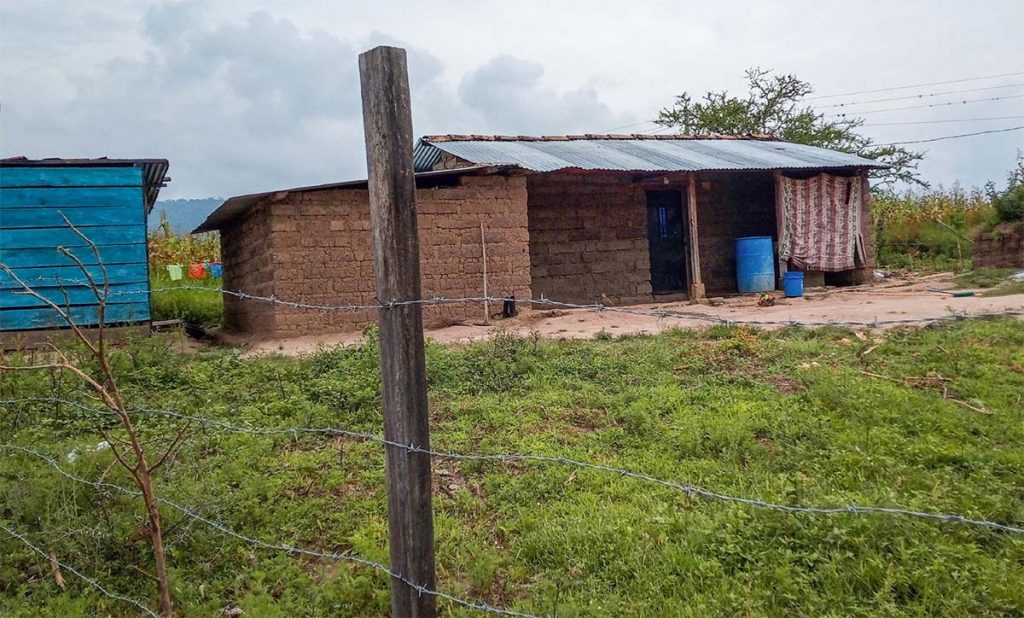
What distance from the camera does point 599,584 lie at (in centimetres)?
309

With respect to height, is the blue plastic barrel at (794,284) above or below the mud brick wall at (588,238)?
below

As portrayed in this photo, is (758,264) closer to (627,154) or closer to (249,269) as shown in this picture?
(627,154)

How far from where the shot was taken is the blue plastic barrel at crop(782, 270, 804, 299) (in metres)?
12.1

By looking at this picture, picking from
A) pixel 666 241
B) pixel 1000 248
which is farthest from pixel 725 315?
pixel 1000 248

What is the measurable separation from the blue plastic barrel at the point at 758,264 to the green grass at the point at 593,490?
278 inches

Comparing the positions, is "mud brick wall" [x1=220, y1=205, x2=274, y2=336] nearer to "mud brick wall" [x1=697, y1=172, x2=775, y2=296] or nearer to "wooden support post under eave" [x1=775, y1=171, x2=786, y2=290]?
"mud brick wall" [x1=697, y1=172, x2=775, y2=296]

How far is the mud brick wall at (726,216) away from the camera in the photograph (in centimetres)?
Answer: 1355

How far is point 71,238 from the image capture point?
8.84m

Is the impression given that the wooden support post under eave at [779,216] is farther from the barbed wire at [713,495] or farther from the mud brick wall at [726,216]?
the barbed wire at [713,495]

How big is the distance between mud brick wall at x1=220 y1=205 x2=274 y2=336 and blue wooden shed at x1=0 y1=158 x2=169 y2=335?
1.30m

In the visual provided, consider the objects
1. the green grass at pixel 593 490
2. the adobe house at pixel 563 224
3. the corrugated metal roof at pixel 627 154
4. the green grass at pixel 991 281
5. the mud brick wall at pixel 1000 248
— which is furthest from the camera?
the mud brick wall at pixel 1000 248

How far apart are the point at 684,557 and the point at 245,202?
7868 millimetres

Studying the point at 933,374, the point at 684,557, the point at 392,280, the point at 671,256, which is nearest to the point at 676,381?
the point at 933,374

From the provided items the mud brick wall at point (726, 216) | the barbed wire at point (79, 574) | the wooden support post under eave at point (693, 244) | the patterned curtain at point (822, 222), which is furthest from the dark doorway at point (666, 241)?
the barbed wire at point (79, 574)
